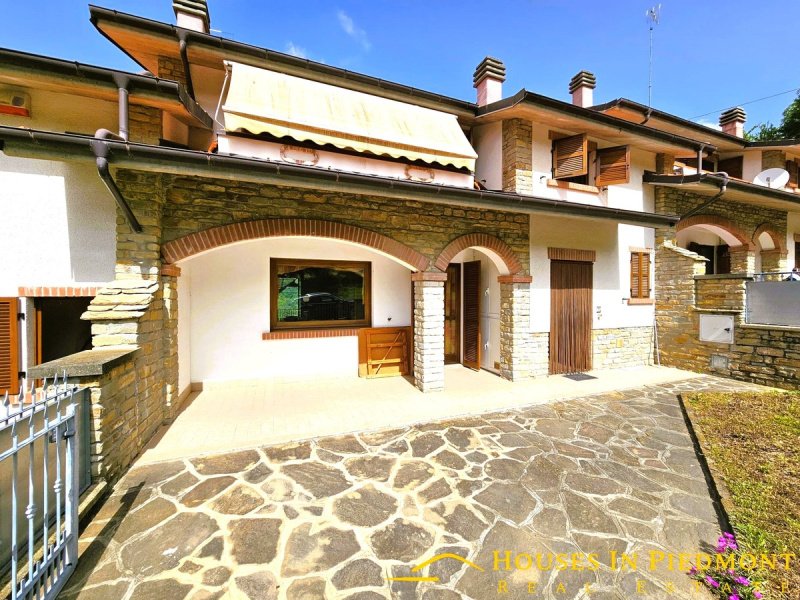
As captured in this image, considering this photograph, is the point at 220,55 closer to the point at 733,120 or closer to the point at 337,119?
the point at 337,119

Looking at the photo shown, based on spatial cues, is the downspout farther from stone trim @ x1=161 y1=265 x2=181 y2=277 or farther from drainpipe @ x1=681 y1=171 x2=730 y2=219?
drainpipe @ x1=681 y1=171 x2=730 y2=219

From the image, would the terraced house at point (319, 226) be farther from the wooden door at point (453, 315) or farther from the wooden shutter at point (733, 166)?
the wooden shutter at point (733, 166)

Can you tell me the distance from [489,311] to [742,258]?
34.2ft

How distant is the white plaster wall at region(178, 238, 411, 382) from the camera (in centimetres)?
693

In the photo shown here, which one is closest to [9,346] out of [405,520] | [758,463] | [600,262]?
[405,520]

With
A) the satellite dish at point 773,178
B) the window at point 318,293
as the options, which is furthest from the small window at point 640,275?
the window at point 318,293

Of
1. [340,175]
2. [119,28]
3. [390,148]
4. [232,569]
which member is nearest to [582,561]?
[232,569]

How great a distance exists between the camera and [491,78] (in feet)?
27.4

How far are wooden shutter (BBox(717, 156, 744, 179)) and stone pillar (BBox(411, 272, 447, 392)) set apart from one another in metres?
13.6

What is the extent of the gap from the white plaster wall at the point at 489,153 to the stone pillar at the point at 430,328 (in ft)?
11.0

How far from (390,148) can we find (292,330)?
477 centimetres

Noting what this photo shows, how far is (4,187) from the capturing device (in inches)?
184

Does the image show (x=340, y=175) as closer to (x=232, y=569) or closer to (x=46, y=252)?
(x=46, y=252)

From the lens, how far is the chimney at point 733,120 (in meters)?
12.0
